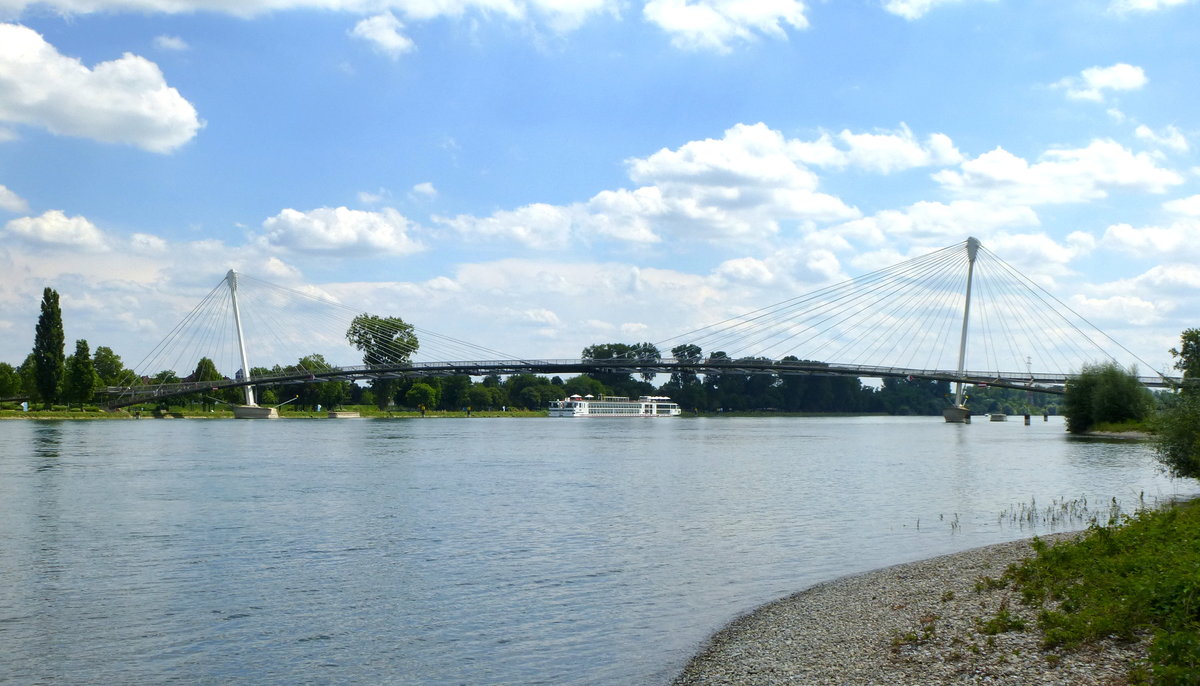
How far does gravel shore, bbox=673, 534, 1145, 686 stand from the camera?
10.1m

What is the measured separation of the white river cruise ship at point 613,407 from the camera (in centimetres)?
16812

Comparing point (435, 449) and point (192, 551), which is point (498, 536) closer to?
Answer: point (192, 551)

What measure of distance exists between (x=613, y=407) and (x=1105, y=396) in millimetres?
99197

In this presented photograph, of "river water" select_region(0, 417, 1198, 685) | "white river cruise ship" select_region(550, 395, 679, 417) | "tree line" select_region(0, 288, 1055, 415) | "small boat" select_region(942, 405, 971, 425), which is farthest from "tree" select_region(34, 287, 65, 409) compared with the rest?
"small boat" select_region(942, 405, 971, 425)

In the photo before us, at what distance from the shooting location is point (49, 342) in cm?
10219

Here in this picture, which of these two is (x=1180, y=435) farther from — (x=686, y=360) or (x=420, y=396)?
(x=420, y=396)

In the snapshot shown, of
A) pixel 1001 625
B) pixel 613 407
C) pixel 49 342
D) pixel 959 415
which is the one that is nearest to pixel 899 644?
pixel 1001 625

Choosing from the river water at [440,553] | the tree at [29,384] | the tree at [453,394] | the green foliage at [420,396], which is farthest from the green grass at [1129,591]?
the tree at [453,394]

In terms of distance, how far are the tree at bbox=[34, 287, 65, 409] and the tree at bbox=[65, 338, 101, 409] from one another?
10.7 feet

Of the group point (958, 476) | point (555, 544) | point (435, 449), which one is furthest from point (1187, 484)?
point (435, 449)

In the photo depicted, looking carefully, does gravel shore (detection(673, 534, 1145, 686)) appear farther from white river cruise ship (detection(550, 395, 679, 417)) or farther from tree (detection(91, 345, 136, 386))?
white river cruise ship (detection(550, 395, 679, 417))

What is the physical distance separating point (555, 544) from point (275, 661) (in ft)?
35.8

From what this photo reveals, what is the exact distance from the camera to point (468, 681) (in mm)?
12609

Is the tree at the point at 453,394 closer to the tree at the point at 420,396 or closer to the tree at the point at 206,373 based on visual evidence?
the tree at the point at 420,396
